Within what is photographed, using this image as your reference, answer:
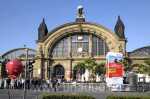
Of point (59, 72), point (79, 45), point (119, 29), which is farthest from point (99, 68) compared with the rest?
point (119, 29)

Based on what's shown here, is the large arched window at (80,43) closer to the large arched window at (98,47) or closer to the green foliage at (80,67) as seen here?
the large arched window at (98,47)

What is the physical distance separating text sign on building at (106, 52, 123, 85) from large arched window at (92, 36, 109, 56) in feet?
97.7

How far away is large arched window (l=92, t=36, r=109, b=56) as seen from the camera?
5788 centimetres

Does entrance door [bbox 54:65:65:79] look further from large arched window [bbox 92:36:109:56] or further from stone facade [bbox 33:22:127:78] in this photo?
large arched window [bbox 92:36:109:56]

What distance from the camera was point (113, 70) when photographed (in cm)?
2769

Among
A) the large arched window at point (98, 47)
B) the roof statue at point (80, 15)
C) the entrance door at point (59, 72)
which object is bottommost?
the entrance door at point (59, 72)

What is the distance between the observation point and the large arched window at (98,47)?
5788cm

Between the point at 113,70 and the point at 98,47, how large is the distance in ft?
101

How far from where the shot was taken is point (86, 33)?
59.0 meters

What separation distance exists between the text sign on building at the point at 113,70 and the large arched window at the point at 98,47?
29.8 meters

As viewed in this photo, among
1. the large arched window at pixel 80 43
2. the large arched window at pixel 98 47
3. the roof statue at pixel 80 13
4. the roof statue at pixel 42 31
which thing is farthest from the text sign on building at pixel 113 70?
the roof statue at pixel 80 13

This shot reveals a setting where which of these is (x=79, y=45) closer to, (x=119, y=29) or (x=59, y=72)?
(x=59, y=72)

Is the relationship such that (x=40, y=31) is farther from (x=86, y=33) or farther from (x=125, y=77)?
(x=125, y=77)

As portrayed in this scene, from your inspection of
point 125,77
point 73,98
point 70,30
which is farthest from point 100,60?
point 73,98
